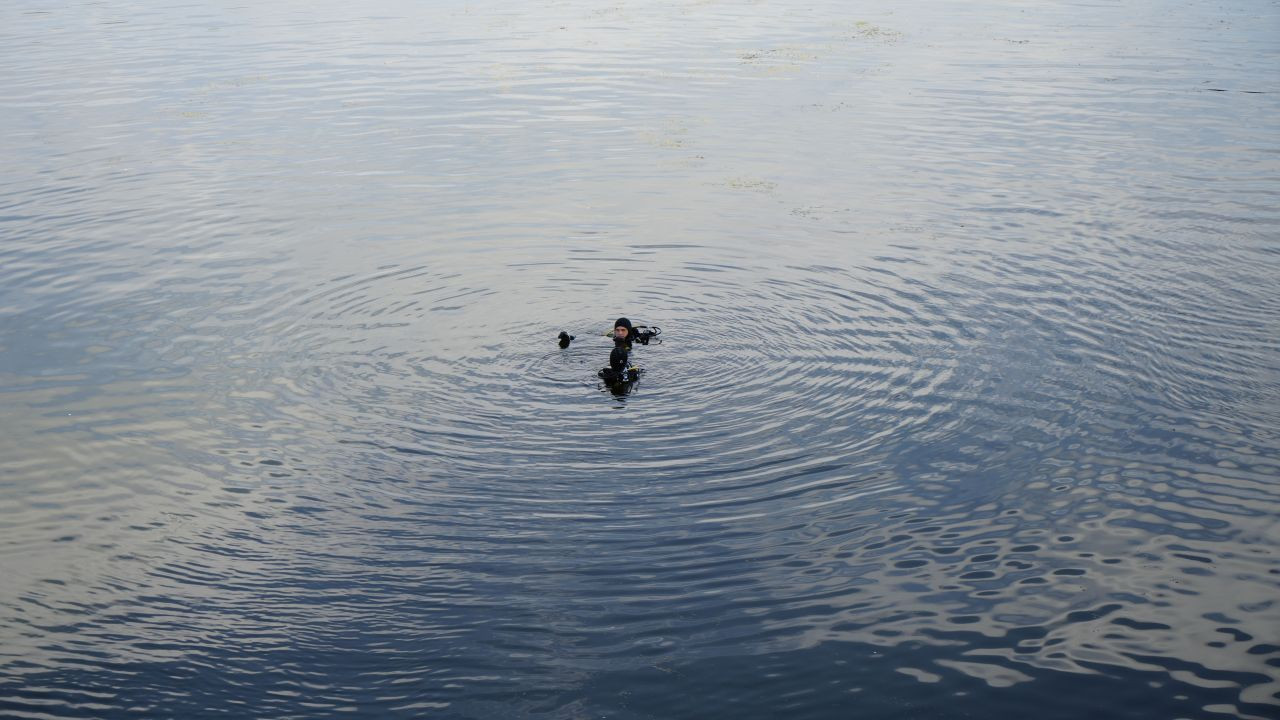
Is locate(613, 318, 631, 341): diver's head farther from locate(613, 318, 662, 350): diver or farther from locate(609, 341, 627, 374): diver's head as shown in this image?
locate(609, 341, 627, 374): diver's head

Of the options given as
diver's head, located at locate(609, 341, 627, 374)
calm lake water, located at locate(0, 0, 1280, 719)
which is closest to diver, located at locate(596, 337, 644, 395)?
diver's head, located at locate(609, 341, 627, 374)

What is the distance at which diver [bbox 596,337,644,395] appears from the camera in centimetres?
1684

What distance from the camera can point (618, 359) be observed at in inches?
661

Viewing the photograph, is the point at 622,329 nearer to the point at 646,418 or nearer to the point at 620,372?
the point at 620,372

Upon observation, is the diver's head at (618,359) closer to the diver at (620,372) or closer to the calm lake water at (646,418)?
the diver at (620,372)

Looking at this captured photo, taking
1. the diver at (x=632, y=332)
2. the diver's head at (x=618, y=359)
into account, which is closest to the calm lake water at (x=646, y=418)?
the diver at (x=632, y=332)

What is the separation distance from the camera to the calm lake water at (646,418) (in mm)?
11469

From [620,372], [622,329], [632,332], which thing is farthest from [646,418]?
[632,332]

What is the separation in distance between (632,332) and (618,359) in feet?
3.12

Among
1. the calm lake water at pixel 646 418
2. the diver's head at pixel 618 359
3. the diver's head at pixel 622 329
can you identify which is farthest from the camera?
the diver's head at pixel 622 329

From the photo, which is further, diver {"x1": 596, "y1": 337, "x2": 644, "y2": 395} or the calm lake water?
diver {"x1": 596, "y1": 337, "x2": 644, "y2": 395}

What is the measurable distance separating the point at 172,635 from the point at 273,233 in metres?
14.2

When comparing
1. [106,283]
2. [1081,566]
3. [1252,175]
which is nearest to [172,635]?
[1081,566]

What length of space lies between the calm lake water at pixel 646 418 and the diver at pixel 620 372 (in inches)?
15.3
